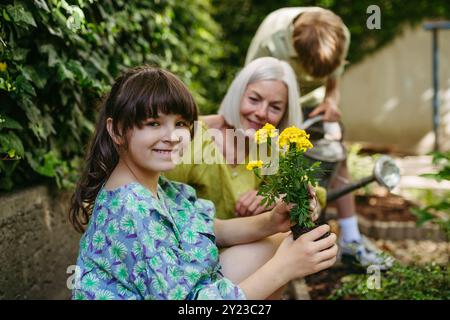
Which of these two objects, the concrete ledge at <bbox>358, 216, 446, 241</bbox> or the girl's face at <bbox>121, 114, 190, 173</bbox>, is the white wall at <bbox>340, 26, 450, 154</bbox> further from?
the girl's face at <bbox>121, 114, 190, 173</bbox>

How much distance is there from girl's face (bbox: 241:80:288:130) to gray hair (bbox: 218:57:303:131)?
0.08 feet

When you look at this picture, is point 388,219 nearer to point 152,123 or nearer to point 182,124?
point 182,124

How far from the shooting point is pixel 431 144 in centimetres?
855

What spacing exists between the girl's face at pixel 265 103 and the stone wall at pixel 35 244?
0.97m

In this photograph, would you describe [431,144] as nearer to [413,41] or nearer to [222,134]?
[413,41]

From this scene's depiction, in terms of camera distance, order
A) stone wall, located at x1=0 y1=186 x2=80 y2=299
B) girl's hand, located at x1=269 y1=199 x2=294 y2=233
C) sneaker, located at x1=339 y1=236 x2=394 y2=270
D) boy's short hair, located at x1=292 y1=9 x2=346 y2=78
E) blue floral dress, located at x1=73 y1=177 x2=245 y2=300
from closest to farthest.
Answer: blue floral dress, located at x1=73 y1=177 x2=245 y2=300
girl's hand, located at x1=269 y1=199 x2=294 y2=233
stone wall, located at x1=0 y1=186 x2=80 y2=299
boy's short hair, located at x1=292 y1=9 x2=346 y2=78
sneaker, located at x1=339 y1=236 x2=394 y2=270

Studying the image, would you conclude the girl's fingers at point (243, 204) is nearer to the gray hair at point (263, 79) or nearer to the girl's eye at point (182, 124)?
the gray hair at point (263, 79)

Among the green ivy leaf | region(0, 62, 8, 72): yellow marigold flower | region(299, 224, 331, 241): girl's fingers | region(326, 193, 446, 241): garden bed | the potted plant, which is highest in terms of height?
the green ivy leaf

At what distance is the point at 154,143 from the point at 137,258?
0.36 meters

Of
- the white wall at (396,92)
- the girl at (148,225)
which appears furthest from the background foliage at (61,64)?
the white wall at (396,92)

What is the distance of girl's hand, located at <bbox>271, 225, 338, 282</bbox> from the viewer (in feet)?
5.85

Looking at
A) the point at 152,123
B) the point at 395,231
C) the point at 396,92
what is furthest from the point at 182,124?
the point at 396,92

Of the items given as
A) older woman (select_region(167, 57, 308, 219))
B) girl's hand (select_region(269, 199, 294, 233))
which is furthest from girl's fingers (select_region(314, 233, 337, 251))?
older woman (select_region(167, 57, 308, 219))
